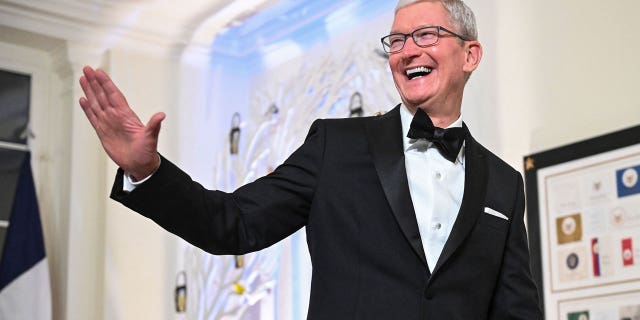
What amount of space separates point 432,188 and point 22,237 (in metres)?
3.23

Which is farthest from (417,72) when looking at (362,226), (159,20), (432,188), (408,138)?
(159,20)

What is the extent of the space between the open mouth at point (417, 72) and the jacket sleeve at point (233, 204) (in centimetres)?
21

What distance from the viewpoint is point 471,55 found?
6.60ft

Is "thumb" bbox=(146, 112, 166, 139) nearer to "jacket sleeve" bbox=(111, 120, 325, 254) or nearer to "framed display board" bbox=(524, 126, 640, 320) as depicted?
"jacket sleeve" bbox=(111, 120, 325, 254)

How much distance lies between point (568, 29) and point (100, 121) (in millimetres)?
2011

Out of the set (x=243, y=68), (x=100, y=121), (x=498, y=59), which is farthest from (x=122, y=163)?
(x=243, y=68)

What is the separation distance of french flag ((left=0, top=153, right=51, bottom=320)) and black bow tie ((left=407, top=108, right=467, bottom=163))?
3145 millimetres

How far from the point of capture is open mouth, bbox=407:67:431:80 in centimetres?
188

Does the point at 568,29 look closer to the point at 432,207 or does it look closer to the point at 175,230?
the point at 432,207

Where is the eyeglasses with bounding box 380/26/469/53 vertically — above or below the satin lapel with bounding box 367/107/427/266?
above

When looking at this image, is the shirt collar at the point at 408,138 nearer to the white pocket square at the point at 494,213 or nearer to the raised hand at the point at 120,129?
the white pocket square at the point at 494,213

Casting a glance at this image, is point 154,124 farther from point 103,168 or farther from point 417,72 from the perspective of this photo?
point 103,168

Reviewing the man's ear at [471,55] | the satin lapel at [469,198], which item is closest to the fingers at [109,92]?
the satin lapel at [469,198]

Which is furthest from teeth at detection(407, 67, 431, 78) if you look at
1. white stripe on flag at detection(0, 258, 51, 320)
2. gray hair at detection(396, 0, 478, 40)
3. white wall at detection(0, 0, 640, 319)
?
white stripe on flag at detection(0, 258, 51, 320)
